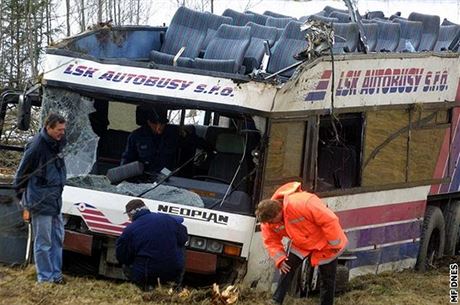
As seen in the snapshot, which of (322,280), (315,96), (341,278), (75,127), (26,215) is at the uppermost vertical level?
(315,96)

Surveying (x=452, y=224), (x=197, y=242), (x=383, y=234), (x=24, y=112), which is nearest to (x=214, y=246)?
(x=197, y=242)

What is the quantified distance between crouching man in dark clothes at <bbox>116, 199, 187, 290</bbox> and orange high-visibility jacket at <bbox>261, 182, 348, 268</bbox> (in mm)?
799

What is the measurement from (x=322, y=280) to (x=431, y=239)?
4.57 meters

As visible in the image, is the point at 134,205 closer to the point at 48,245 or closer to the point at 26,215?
the point at 48,245

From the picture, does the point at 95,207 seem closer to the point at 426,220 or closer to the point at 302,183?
the point at 302,183

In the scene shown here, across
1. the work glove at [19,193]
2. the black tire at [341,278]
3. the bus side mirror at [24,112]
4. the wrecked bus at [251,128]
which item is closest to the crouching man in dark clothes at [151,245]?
the wrecked bus at [251,128]

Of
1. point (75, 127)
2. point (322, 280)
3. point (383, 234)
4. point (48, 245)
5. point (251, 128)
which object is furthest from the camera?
point (383, 234)

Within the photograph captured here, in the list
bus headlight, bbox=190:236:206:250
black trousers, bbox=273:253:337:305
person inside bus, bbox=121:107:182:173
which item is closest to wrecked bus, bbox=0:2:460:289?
bus headlight, bbox=190:236:206:250

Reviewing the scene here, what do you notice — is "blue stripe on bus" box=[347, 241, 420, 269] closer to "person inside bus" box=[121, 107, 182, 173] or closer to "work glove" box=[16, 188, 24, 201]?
"person inside bus" box=[121, 107, 182, 173]

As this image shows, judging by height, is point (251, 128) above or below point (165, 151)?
above

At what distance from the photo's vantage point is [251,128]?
9.55 meters

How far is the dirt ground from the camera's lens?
342 inches

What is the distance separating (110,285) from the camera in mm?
9383

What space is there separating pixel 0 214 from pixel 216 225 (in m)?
2.28
